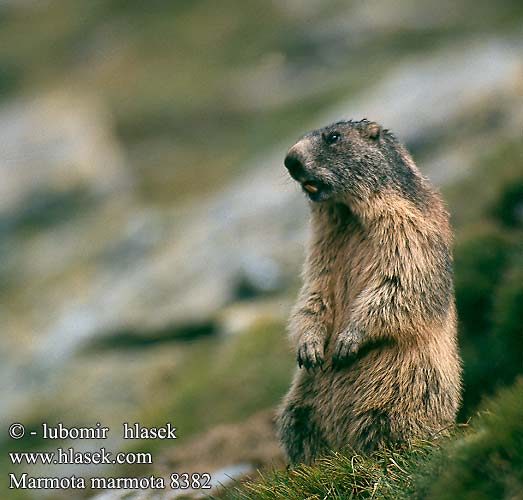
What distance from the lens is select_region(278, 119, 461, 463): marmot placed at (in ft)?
20.6

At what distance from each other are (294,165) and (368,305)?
1387 mm

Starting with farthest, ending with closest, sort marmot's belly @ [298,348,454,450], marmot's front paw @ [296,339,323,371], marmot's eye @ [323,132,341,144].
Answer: marmot's eye @ [323,132,341,144], marmot's front paw @ [296,339,323,371], marmot's belly @ [298,348,454,450]

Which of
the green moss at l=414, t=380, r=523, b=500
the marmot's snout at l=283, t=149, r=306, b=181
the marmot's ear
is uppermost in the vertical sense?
the marmot's ear

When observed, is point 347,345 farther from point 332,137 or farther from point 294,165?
point 332,137

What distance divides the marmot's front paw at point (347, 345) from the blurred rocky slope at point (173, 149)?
14.1 feet

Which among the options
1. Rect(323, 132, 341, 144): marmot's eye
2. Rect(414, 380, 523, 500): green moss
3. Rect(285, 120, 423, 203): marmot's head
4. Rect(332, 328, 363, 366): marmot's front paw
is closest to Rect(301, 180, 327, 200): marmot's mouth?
Rect(285, 120, 423, 203): marmot's head

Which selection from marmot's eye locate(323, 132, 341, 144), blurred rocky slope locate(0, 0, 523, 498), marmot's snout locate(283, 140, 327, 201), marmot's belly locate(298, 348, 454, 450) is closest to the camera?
marmot's belly locate(298, 348, 454, 450)

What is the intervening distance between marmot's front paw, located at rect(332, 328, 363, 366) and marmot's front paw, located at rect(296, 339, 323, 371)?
7.0 inches

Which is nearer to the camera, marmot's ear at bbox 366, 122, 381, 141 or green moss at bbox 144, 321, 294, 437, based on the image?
marmot's ear at bbox 366, 122, 381, 141

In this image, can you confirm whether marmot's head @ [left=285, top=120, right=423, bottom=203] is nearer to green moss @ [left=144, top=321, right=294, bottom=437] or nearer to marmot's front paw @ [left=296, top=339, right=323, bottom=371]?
marmot's front paw @ [left=296, top=339, right=323, bottom=371]

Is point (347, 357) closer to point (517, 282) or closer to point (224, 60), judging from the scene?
point (517, 282)

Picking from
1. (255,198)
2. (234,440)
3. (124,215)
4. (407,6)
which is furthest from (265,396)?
(407,6)

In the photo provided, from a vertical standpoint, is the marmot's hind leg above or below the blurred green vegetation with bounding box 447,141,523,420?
below

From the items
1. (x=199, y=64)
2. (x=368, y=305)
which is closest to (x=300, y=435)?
(x=368, y=305)
